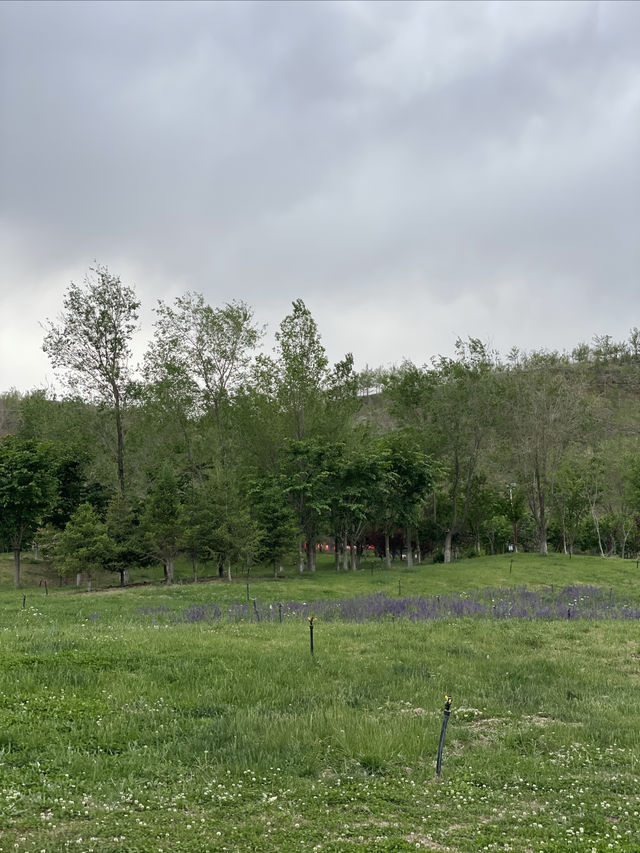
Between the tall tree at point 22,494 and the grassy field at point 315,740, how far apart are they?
25.7 metres

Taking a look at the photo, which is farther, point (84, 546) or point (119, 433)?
point (119, 433)

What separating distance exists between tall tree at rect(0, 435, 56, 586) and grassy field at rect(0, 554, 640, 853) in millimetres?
25675

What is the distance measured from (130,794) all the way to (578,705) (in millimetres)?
8394

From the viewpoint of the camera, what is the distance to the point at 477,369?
5834 cm

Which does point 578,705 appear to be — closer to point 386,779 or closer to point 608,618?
point 386,779

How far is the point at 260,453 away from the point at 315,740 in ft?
133

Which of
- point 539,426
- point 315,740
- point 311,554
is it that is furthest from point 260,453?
point 315,740

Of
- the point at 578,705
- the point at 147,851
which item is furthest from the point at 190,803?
the point at 578,705

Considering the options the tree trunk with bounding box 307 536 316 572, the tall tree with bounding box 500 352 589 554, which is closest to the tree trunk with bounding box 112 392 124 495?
the tree trunk with bounding box 307 536 316 572

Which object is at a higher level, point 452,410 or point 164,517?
point 452,410

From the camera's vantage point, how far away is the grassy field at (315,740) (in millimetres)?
6293

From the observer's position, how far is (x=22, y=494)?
40.5m

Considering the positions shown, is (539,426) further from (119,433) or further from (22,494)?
(22,494)

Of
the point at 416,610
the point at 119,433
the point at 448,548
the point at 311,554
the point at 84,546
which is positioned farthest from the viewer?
the point at 448,548
